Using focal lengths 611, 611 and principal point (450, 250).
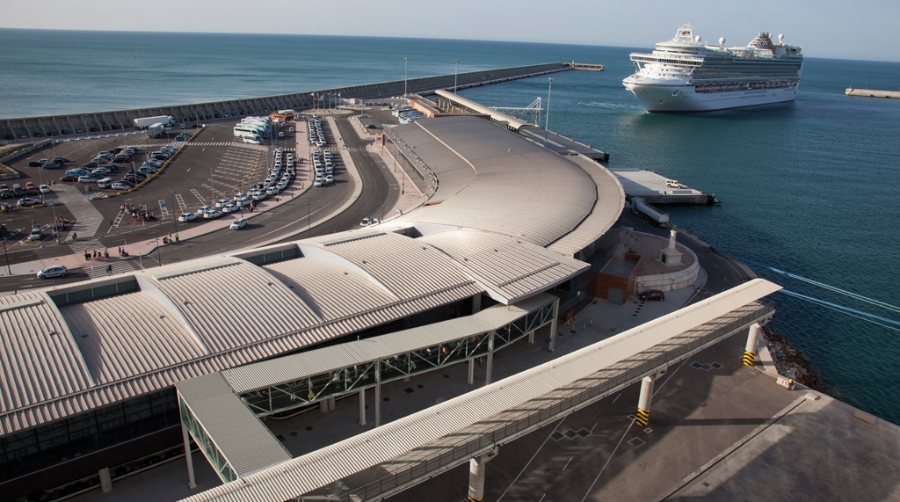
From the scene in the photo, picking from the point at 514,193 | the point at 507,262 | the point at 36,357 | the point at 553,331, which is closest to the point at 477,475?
the point at 553,331

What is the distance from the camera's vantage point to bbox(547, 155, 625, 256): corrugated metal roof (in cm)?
3491

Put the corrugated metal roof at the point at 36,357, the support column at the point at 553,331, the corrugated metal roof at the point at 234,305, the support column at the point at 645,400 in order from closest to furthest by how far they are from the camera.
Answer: the corrugated metal roof at the point at 36,357, the corrugated metal roof at the point at 234,305, the support column at the point at 645,400, the support column at the point at 553,331

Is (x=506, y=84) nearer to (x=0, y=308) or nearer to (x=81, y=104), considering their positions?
(x=81, y=104)

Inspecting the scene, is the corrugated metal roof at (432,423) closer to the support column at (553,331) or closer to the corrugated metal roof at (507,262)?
the support column at (553,331)

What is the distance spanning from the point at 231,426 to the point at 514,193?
30.7 m

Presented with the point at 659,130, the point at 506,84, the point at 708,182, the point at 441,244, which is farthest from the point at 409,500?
the point at 506,84

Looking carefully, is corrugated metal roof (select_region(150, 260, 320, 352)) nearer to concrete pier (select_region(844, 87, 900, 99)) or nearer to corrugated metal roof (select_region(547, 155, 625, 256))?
corrugated metal roof (select_region(547, 155, 625, 256))

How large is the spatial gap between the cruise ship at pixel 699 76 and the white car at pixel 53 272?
397ft

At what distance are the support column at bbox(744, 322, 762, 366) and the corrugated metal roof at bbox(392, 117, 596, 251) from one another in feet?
37.7

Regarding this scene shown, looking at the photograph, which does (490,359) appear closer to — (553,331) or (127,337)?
(553,331)

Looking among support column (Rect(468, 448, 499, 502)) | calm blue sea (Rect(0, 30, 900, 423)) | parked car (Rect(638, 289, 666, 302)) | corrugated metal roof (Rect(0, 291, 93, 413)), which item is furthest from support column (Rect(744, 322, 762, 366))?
corrugated metal roof (Rect(0, 291, 93, 413))

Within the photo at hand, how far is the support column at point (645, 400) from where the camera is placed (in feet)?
79.8

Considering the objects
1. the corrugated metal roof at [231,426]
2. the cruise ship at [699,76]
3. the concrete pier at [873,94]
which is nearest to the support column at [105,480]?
the corrugated metal roof at [231,426]

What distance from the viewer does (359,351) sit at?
22984mm
